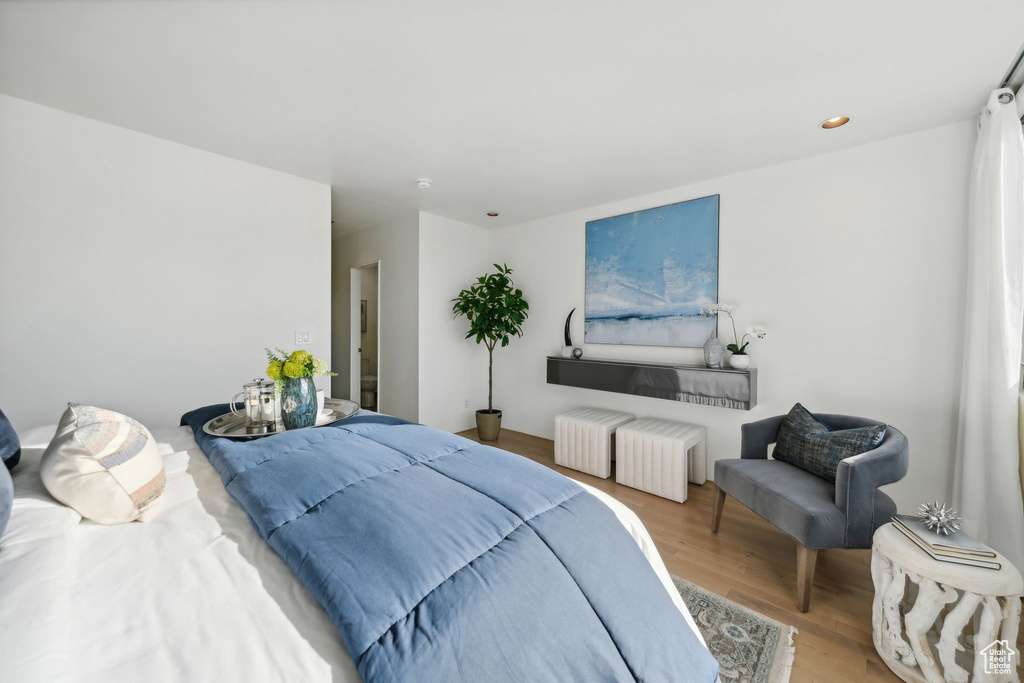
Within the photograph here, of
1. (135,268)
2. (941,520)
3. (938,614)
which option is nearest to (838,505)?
(941,520)

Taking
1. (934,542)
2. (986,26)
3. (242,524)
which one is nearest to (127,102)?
(242,524)

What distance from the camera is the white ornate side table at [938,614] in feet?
4.43

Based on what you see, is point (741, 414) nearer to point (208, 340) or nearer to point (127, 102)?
point (208, 340)

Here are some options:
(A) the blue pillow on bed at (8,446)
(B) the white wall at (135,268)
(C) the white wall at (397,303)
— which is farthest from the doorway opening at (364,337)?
(A) the blue pillow on bed at (8,446)

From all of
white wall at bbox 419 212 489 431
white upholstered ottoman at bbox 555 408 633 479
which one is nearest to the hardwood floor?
white upholstered ottoman at bbox 555 408 633 479

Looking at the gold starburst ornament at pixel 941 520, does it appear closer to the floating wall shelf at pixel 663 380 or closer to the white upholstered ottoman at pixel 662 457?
the floating wall shelf at pixel 663 380

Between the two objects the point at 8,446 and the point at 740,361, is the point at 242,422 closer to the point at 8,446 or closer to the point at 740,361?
the point at 8,446

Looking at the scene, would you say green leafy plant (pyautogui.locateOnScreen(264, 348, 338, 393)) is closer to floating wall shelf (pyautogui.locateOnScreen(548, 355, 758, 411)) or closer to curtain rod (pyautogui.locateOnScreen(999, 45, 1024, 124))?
floating wall shelf (pyautogui.locateOnScreen(548, 355, 758, 411))

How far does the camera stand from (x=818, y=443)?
2.13 metres

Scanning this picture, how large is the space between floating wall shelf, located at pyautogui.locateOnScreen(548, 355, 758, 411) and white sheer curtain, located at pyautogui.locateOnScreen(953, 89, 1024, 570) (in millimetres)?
1072

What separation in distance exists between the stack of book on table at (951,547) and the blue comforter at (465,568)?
1.13m

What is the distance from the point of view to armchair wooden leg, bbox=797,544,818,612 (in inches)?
70.5

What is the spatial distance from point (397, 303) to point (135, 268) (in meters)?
2.25

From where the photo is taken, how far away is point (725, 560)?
2182 mm
